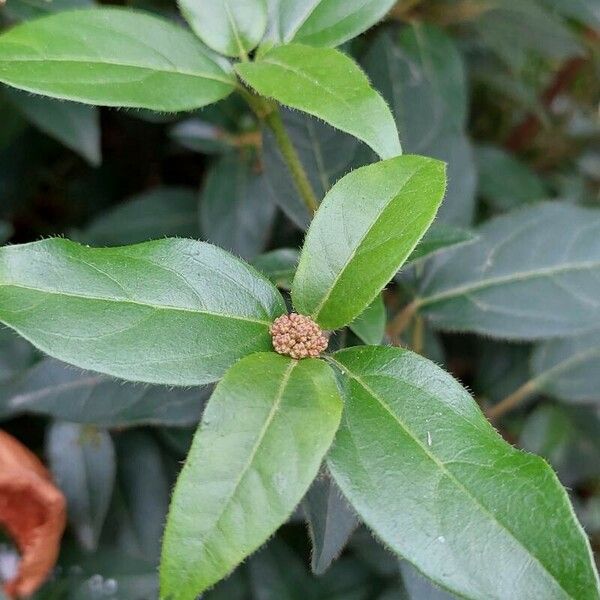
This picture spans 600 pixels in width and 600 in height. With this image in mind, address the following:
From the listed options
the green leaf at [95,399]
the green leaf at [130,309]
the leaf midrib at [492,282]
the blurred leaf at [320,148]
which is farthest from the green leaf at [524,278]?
the green leaf at [130,309]

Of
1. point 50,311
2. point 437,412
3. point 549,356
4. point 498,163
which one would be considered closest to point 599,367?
point 549,356

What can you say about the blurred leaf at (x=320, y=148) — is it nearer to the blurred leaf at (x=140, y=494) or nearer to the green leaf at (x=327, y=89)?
the green leaf at (x=327, y=89)

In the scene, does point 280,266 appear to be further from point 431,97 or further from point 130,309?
point 431,97

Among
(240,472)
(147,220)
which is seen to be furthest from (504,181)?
(240,472)

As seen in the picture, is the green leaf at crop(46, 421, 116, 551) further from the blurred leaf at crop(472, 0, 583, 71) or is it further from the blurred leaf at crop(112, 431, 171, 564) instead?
the blurred leaf at crop(472, 0, 583, 71)

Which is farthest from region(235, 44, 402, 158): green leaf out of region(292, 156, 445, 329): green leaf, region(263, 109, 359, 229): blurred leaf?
region(263, 109, 359, 229): blurred leaf

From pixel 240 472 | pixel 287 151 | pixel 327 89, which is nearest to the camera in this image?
pixel 240 472
